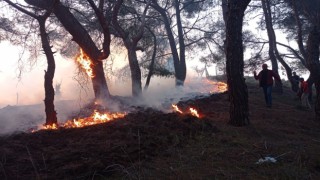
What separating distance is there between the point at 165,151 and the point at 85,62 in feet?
26.3

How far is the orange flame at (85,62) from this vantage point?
13866mm

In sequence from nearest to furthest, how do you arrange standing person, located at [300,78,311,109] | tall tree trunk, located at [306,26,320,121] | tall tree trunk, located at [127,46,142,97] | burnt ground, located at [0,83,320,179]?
burnt ground, located at [0,83,320,179], tall tree trunk, located at [306,26,320,121], standing person, located at [300,78,311,109], tall tree trunk, located at [127,46,142,97]

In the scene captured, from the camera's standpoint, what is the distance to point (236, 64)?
31.2 feet

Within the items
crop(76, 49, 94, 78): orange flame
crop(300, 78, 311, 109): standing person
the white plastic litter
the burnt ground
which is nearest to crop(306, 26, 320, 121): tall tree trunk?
the burnt ground

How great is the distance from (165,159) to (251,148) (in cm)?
201

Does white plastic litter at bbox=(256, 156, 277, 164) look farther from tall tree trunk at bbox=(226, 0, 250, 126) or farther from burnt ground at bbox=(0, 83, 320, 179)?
tall tree trunk at bbox=(226, 0, 250, 126)

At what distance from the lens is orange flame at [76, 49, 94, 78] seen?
13866 millimetres

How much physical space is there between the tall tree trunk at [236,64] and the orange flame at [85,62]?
6503mm

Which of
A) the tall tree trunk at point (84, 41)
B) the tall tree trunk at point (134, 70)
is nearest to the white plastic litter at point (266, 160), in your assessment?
the tall tree trunk at point (84, 41)

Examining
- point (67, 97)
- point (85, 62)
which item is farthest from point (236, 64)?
point (67, 97)

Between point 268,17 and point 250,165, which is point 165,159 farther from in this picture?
point 268,17

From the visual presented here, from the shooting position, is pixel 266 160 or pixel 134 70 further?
pixel 134 70

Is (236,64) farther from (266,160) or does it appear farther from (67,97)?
(67,97)

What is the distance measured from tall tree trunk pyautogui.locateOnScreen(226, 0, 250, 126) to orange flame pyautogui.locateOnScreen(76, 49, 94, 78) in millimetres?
6503
